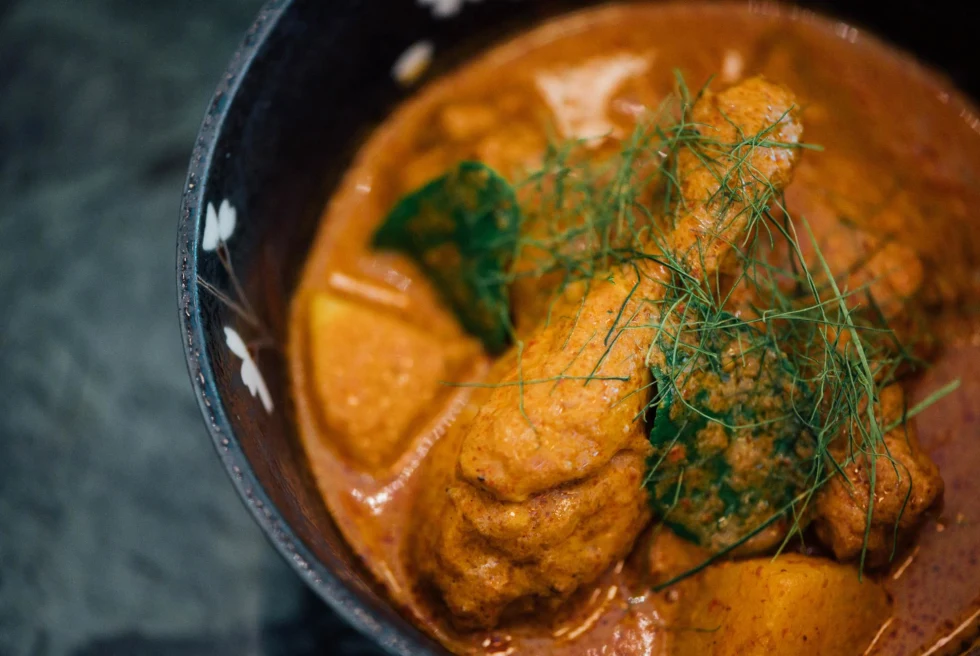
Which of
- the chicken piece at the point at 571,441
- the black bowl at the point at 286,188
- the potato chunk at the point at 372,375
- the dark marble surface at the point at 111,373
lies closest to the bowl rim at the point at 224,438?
the black bowl at the point at 286,188

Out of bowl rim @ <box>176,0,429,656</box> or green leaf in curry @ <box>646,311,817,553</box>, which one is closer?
bowl rim @ <box>176,0,429,656</box>

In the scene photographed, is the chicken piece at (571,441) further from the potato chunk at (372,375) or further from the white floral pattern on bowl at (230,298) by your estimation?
the white floral pattern on bowl at (230,298)

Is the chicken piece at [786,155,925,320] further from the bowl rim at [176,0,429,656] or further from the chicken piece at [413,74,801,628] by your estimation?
the bowl rim at [176,0,429,656]

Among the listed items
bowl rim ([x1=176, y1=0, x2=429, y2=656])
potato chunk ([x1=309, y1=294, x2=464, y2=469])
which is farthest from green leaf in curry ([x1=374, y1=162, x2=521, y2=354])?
bowl rim ([x1=176, y1=0, x2=429, y2=656])

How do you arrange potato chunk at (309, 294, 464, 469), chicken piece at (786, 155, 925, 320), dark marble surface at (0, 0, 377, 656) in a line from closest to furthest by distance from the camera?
chicken piece at (786, 155, 925, 320)
potato chunk at (309, 294, 464, 469)
dark marble surface at (0, 0, 377, 656)

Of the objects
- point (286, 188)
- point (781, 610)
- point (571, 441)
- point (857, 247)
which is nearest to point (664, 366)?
point (571, 441)
